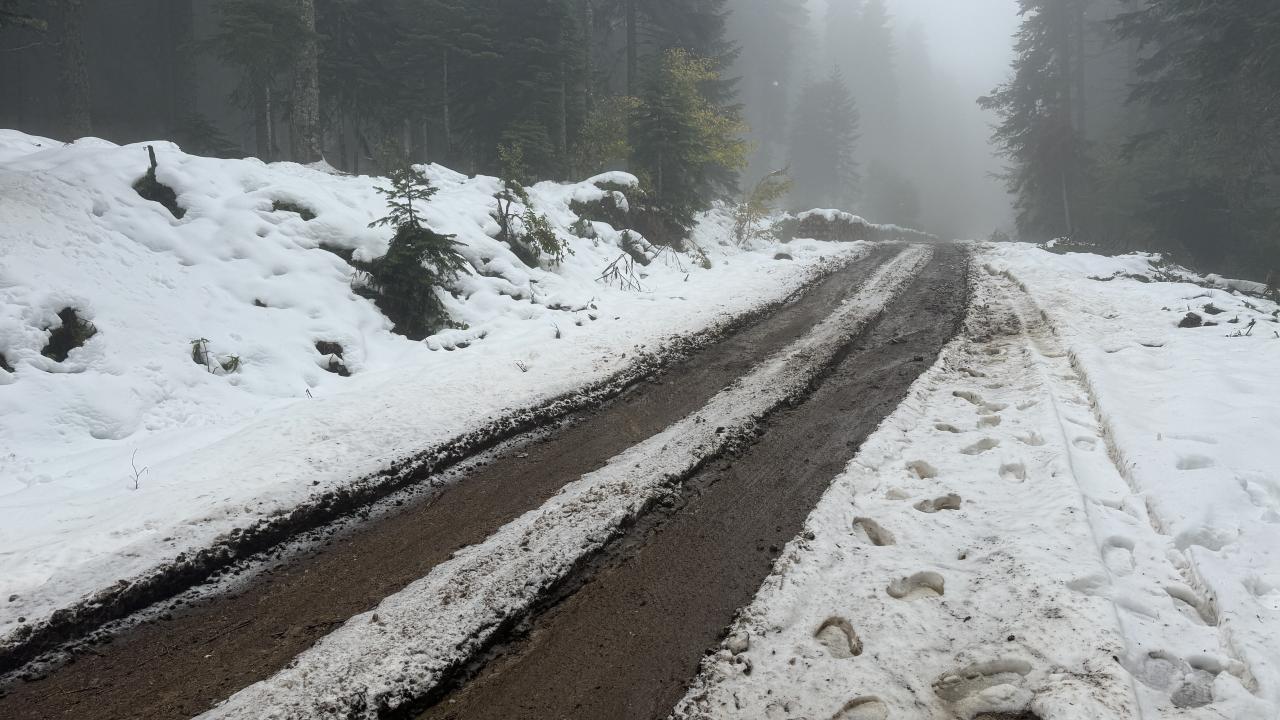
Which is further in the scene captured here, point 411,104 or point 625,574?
point 411,104

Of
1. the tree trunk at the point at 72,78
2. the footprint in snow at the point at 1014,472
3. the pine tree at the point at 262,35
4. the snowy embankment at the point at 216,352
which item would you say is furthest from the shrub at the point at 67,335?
the tree trunk at the point at 72,78

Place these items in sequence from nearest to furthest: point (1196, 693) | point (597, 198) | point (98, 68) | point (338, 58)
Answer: point (1196, 693)
point (597, 198)
point (338, 58)
point (98, 68)

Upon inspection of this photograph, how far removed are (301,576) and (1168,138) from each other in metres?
27.8

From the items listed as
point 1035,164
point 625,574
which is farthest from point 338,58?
point 1035,164

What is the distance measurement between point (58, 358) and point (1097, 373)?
8906 millimetres

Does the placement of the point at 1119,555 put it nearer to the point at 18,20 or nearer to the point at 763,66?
the point at 18,20

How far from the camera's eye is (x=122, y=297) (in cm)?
547

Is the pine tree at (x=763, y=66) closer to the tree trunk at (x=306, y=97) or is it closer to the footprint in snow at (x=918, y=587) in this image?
the tree trunk at (x=306, y=97)

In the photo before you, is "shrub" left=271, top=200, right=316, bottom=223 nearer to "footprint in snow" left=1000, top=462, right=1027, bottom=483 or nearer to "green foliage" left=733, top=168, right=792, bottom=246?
"footprint in snow" left=1000, top=462, right=1027, bottom=483

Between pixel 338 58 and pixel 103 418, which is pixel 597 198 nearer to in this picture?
pixel 103 418

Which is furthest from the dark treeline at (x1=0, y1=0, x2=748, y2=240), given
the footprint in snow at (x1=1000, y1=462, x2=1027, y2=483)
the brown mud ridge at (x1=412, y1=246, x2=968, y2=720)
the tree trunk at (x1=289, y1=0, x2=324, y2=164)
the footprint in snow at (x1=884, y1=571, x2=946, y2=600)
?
the footprint in snow at (x1=884, y1=571, x2=946, y2=600)

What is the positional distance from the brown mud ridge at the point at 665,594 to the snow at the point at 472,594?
121mm

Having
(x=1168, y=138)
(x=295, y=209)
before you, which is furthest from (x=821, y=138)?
(x=295, y=209)

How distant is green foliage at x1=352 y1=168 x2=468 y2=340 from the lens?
22.8 ft
